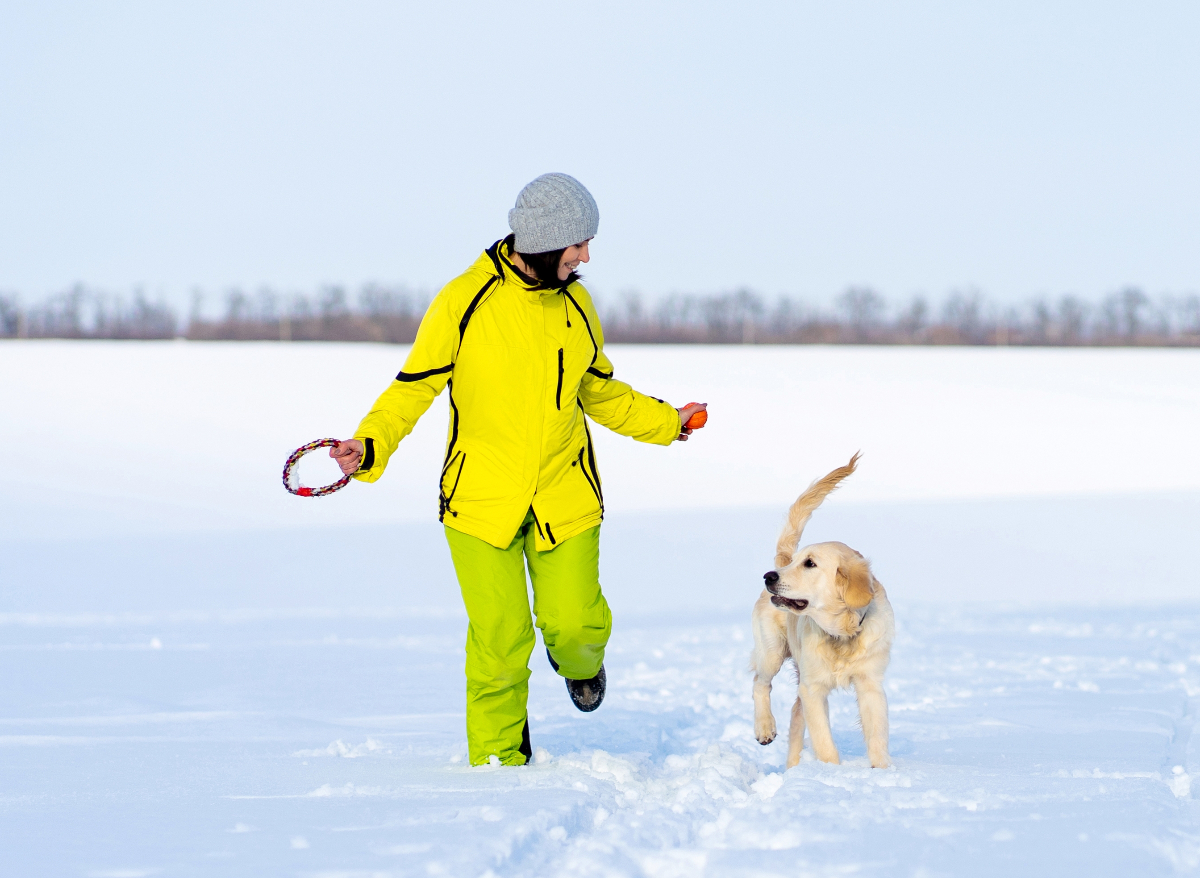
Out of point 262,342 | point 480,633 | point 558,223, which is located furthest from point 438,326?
point 262,342

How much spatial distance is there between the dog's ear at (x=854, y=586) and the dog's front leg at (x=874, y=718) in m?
0.27

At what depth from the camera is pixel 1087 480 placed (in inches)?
727

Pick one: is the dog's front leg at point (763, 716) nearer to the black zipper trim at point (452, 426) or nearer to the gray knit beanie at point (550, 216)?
the black zipper trim at point (452, 426)

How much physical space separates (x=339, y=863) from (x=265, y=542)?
11.0 meters

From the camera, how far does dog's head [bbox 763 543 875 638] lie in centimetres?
429

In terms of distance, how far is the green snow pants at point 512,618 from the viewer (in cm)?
417

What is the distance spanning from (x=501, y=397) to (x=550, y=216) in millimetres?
598

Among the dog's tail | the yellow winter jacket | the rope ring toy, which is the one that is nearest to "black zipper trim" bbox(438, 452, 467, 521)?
the yellow winter jacket

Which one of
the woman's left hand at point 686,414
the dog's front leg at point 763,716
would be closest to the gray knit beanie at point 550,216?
the woman's left hand at point 686,414

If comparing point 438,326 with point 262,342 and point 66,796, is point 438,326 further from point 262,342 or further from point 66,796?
point 262,342

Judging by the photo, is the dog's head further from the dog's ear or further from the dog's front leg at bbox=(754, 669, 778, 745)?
the dog's front leg at bbox=(754, 669, 778, 745)

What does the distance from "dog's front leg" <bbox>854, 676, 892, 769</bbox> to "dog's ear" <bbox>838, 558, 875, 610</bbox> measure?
0.27 meters

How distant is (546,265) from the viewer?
4074 millimetres

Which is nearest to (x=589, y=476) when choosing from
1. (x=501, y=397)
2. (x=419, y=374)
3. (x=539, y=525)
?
(x=539, y=525)
